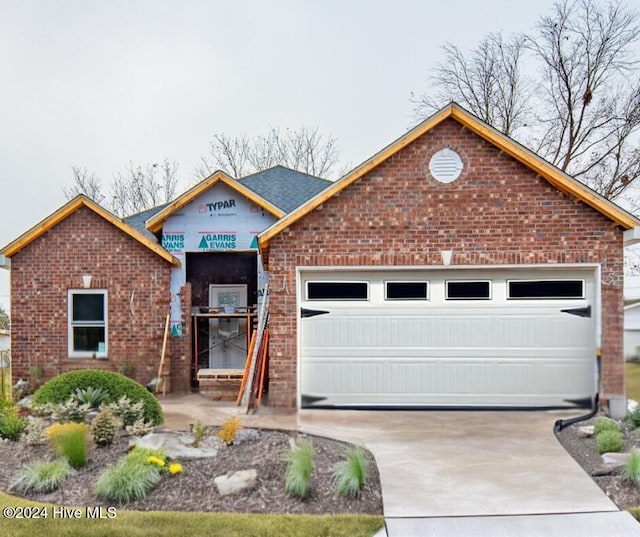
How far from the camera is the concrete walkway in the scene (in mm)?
5379

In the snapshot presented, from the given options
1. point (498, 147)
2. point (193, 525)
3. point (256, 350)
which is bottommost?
point (193, 525)

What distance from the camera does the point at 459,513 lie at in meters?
5.56

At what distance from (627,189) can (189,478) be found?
2285cm

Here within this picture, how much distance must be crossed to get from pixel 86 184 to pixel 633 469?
36472 mm

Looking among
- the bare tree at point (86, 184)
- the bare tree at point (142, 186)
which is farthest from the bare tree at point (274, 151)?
the bare tree at point (86, 184)

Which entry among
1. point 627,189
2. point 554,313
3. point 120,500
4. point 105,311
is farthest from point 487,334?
point 627,189

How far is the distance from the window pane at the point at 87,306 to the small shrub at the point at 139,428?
6007mm

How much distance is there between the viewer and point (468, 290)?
10.3 meters

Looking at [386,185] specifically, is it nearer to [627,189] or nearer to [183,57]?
[183,57]

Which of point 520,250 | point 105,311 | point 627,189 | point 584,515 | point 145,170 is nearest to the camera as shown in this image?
point 584,515

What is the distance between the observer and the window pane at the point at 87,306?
13.0m

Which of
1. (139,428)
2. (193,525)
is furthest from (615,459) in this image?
(139,428)

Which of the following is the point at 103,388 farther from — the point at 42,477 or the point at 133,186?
the point at 133,186

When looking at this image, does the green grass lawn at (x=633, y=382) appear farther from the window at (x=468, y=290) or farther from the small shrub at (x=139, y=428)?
the small shrub at (x=139, y=428)
